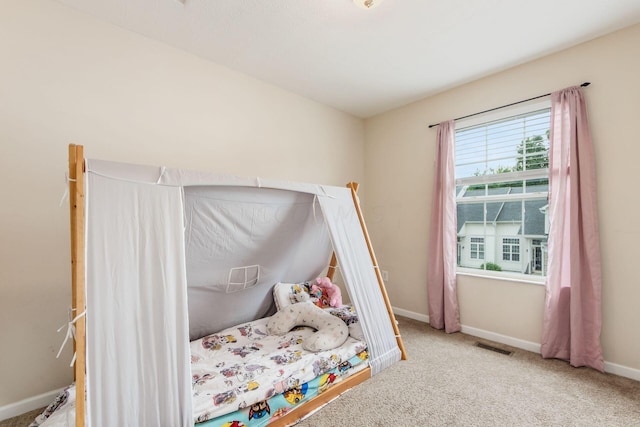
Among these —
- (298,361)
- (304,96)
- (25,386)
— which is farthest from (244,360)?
(304,96)

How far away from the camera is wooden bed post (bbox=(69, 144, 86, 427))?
46.1 inches

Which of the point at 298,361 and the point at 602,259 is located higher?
the point at 602,259

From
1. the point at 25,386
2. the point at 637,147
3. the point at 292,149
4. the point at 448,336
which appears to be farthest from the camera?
the point at 292,149

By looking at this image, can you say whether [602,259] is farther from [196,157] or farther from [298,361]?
[196,157]

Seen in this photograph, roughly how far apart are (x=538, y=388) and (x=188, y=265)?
2.63 m

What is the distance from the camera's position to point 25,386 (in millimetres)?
1870

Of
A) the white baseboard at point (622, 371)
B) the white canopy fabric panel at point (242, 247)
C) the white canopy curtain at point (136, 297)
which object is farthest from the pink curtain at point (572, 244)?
the white canopy curtain at point (136, 297)

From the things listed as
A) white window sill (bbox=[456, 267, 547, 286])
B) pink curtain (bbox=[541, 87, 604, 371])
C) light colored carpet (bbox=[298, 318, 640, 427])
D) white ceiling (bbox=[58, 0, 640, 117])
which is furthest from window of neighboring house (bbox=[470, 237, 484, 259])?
white ceiling (bbox=[58, 0, 640, 117])

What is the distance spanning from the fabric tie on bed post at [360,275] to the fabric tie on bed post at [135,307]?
1.15 meters

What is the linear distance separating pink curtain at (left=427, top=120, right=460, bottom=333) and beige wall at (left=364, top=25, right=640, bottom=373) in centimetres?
14

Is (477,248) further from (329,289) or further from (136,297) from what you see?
(136,297)

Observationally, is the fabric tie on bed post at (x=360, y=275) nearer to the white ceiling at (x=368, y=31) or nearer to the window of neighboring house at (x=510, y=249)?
the white ceiling at (x=368, y=31)

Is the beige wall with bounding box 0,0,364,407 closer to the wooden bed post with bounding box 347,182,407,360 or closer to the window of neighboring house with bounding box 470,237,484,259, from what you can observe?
the wooden bed post with bounding box 347,182,407,360

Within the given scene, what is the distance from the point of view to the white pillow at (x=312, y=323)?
217 cm
